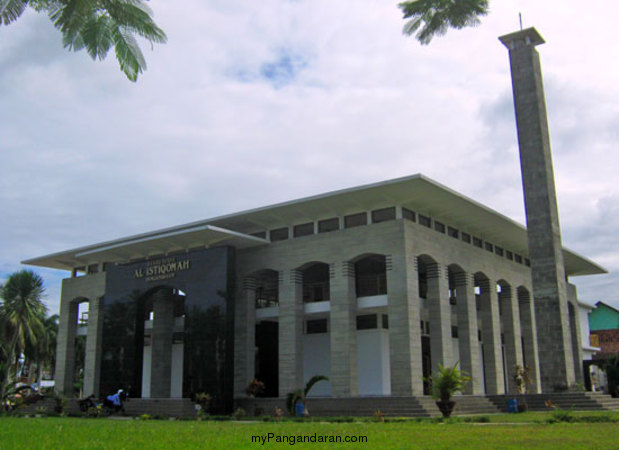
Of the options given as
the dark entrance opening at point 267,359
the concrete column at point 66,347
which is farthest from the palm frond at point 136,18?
the concrete column at point 66,347

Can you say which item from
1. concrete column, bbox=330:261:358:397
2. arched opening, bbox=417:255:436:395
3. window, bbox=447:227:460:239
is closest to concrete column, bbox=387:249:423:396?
concrete column, bbox=330:261:358:397

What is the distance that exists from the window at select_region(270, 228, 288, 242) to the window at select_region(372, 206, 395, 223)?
602 cm

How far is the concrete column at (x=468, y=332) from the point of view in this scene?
121ft

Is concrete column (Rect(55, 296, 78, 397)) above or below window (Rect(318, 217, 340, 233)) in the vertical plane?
below

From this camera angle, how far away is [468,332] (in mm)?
37719

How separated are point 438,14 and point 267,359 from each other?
28385 millimetres

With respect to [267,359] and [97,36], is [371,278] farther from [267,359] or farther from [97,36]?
[97,36]

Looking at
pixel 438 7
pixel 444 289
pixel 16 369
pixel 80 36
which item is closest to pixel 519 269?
pixel 444 289

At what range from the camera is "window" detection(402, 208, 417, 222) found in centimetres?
3569

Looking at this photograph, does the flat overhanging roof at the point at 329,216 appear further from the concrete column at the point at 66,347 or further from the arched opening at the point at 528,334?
the concrete column at the point at 66,347

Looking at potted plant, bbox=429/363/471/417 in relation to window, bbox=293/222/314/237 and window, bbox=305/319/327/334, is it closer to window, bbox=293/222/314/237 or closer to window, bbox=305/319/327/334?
window, bbox=293/222/314/237

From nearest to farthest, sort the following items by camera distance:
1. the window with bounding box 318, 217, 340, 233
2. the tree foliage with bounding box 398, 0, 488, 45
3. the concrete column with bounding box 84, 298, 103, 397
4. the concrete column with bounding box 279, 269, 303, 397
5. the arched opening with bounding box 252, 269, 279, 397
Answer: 1. the tree foliage with bounding box 398, 0, 488, 45
2. the concrete column with bounding box 279, 269, 303, 397
3. the window with bounding box 318, 217, 340, 233
4. the arched opening with bounding box 252, 269, 279, 397
5. the concrete column with bounding box 84, 298, 103, 397

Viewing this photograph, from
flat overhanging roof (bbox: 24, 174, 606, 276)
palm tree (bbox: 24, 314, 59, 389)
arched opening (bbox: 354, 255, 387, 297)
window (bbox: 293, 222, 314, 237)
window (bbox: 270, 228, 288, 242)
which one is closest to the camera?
flat overhanging roof (bbox: 24, 174, 606, 276)

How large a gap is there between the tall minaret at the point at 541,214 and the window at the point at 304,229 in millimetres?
12753
